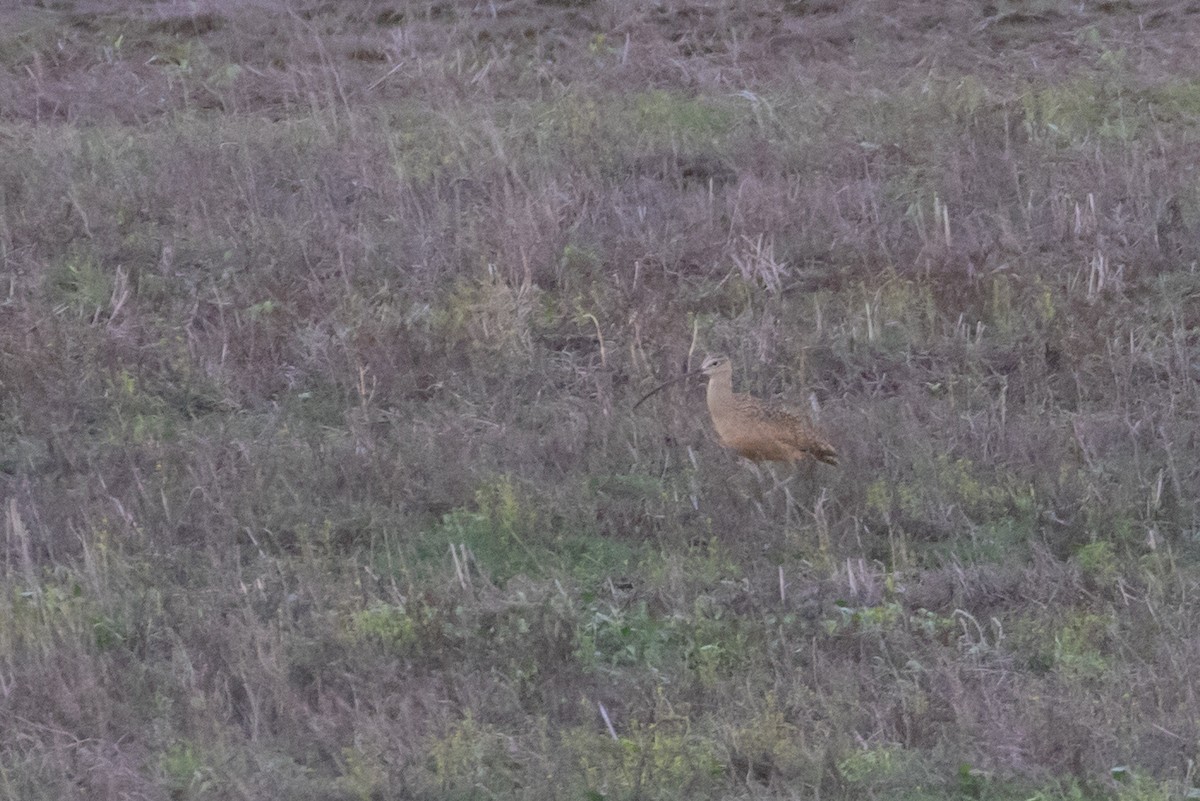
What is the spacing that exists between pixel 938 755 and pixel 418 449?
11.2 ft

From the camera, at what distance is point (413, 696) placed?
589 centimetres

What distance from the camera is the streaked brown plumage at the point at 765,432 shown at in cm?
776

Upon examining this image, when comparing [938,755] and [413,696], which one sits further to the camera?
[413,696]

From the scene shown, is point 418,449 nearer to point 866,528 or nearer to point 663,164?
point 866,528

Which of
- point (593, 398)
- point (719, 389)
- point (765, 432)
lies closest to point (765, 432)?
point (765, 432)

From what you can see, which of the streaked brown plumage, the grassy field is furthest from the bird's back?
the grassy field

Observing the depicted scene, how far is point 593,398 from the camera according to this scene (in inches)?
349

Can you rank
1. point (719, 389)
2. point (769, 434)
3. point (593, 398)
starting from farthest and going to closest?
point (593, 398)
point (719, 389)
point (769, 434)

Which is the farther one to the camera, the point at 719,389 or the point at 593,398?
the point at 593,398

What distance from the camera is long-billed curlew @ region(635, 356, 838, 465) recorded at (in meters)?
7.76

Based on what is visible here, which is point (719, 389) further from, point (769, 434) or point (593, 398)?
point (593, 398)

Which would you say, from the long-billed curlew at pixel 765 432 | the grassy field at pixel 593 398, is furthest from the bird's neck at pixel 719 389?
the grassy field at pixel 593 398

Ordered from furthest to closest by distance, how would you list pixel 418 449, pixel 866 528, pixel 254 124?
pixel 254 124 → pixel 418 449 → pixel 866 528

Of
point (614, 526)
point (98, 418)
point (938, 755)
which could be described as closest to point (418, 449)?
point (614, 526)
